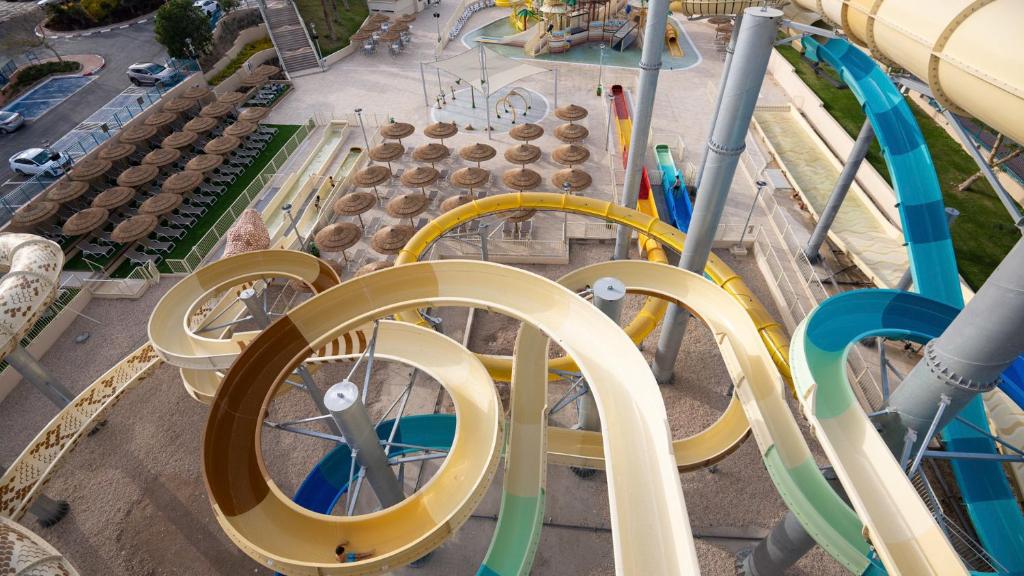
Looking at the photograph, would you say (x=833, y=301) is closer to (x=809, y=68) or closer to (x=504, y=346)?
(x=504, y=346)

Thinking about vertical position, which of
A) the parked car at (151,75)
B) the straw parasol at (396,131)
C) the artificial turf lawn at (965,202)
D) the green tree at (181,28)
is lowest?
the artificial turf lawn at (965,202)

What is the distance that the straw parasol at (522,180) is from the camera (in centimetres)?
2550

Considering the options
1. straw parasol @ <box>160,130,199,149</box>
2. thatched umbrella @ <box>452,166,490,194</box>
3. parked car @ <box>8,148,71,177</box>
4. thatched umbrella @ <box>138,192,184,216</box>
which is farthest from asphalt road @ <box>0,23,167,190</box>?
thatched umbrella @ <box>452,166,490,194</box>

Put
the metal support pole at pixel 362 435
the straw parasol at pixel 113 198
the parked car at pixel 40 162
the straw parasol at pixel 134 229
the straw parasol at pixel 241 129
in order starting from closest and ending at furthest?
the metal support pole at pixel 362 435
the straw parasol at pixel 134 229
the straw parasol at pixel 113 198
the parked car at pixel 40 162
the straw parasol at pixel 241 129

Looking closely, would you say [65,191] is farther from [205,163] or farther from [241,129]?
[241,129]

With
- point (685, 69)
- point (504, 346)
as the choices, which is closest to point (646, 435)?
point (504, 346)

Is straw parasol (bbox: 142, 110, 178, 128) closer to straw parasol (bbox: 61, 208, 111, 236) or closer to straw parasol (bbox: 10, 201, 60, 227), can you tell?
straw parasol (bbox: 10, 201, 60, 227)

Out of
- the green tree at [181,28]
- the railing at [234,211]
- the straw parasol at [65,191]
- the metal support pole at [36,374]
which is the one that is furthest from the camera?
the green tree at [181,28]

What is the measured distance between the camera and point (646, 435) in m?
8.46

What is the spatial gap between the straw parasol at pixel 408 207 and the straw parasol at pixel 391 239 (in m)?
1.35

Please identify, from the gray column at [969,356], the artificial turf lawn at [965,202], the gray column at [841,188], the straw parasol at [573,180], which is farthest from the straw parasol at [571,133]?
the gray column at [969,356]

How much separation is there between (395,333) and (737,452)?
1167 centimetres

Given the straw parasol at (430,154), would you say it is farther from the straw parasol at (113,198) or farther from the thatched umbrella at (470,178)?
the straw parasol at (113,198)

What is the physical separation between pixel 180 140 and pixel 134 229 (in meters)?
10.0
